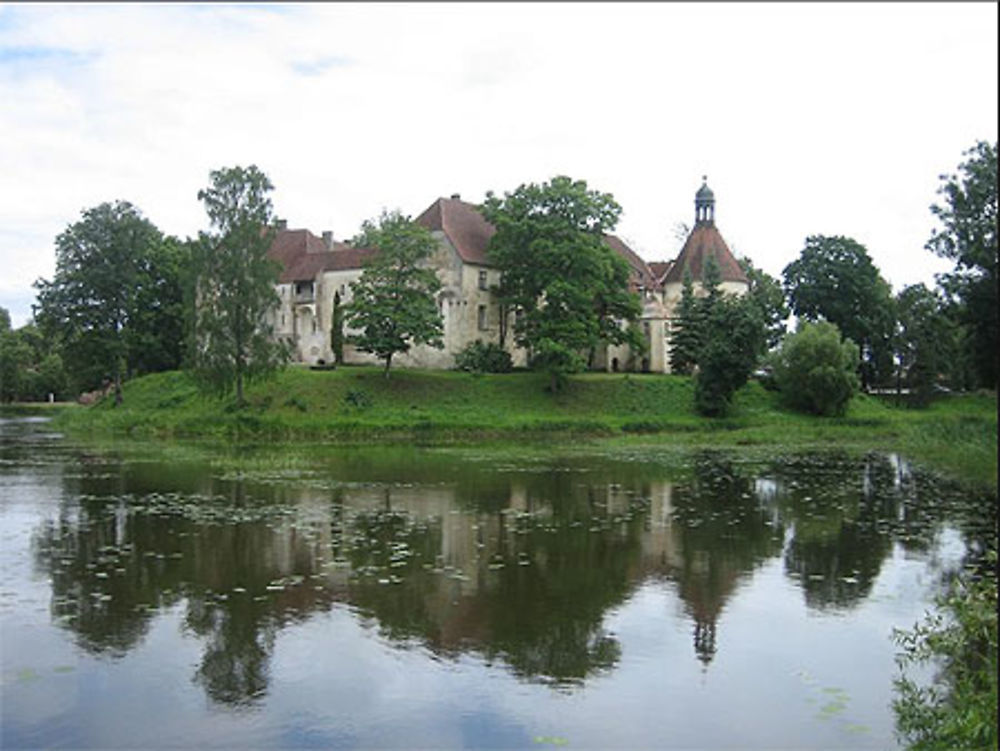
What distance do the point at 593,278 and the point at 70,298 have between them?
30759mm

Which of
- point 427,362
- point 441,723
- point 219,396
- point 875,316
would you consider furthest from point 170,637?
point 875,316

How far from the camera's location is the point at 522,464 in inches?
1368

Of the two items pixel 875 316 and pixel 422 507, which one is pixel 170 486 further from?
pixel 875 316

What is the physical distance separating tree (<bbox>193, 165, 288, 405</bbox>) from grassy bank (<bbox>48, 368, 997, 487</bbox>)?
2.11 metres

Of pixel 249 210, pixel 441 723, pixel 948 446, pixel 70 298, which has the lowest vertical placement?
pixel 441 723

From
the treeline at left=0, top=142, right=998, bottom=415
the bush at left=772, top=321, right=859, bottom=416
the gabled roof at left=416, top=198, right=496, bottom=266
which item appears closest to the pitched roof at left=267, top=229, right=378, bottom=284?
the treeline at left=0, top=142, right=998, bottom=415

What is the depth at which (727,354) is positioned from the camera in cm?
5262

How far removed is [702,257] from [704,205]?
481 centimetres

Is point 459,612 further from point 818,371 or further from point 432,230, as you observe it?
point 432,230

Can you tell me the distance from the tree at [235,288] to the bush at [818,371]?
2747cm

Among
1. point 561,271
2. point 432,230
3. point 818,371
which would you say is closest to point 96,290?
point 432,230

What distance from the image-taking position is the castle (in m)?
63.4

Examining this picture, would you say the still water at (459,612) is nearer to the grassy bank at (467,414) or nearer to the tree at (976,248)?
the tree at (976,248)

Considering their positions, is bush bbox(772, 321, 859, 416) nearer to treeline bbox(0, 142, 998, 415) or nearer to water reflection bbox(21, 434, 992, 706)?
treeline bbox(0, 142, 998, 415)
